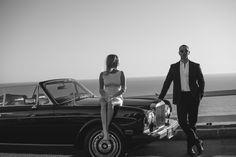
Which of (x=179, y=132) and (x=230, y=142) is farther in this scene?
(x=179, y=132)

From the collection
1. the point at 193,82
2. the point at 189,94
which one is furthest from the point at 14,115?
the point at 193,82

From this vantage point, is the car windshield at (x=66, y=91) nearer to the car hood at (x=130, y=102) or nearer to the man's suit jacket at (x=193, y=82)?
the car hood at (x=130, y=102)

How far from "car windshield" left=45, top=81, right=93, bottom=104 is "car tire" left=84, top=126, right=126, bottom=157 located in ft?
3.20

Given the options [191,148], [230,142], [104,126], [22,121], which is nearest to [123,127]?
[104,126]

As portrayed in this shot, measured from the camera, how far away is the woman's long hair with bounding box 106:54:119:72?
7.20m

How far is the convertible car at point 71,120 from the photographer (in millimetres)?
6986

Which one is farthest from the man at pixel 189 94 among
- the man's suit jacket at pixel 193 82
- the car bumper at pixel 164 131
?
the car bumper at pixel 164 131

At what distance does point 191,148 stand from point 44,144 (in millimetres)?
2676

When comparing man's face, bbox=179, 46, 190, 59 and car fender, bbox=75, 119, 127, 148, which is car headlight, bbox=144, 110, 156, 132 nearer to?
car fender, bbox=75, 119, 127, 148

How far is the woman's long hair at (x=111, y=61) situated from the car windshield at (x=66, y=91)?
1.10 metres

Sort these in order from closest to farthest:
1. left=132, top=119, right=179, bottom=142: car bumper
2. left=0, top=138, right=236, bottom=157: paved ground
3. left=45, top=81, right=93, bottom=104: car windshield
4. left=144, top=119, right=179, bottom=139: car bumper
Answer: left=132, top=119, right=179, bottom=142: car bumper, left=144, top=119, right=179, bottom=139: car bumper, left=0, top=138, right=236, bottom=157: paved ground, left=45, top=81, right=93, bottom=104: car windshield

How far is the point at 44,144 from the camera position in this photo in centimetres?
750

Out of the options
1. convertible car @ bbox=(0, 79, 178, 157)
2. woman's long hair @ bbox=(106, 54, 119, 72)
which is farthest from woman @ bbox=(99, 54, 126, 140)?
convertible car @ bbox=(0, 79, 178, 157)

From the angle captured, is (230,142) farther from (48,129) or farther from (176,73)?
(48,129)
